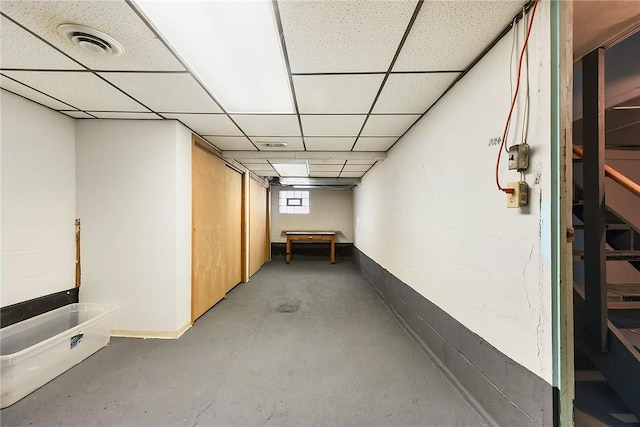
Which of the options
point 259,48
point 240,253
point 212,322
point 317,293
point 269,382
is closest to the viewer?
point 259,48

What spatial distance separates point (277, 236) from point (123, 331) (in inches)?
223

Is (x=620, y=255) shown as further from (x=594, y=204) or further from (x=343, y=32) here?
(x=343, y=32)

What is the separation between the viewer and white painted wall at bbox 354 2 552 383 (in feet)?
3.80

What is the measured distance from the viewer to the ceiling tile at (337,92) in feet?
5.93

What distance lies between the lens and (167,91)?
2.01 m

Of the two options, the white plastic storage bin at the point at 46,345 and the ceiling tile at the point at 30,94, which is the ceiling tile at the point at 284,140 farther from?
the white plastic storage bin at the point at 46,345

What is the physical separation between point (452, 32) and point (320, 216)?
279 inches

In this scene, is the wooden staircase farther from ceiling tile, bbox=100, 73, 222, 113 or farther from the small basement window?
the small basement window

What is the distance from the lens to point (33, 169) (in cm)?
222

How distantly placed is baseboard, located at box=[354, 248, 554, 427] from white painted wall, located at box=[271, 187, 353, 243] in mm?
5600

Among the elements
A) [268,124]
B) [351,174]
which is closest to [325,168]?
[351,174]

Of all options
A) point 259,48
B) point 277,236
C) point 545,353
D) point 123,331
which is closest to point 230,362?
point 123,331

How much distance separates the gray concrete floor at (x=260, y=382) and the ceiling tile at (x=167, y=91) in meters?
2.32

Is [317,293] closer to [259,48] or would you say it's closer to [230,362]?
[230,362]
